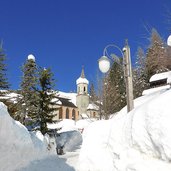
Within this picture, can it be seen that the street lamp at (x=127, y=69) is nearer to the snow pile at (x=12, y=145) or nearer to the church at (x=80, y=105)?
the snow pile at (x=12, y=145)

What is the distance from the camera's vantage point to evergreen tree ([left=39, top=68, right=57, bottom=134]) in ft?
94.7

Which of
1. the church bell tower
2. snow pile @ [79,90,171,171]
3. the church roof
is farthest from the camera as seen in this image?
the church roof

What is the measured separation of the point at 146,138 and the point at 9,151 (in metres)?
8.20

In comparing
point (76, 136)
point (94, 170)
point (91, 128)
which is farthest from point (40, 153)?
point (76, 136)

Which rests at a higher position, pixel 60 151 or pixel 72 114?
pixel 72 114

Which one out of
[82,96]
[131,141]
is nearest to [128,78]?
[131,141]

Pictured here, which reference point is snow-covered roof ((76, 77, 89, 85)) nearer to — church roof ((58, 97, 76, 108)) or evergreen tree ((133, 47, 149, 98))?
church roof ((58, 97, 76, 108))

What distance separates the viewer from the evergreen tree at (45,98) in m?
28.9

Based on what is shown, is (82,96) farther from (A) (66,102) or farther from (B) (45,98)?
(B) (45,98)

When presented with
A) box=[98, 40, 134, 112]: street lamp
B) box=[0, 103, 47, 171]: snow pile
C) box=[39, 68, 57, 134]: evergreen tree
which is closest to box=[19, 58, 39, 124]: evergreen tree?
box=[39, 68, 57, 134]: evergreen tree

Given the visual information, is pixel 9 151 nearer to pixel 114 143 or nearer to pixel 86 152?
pixel 86 152

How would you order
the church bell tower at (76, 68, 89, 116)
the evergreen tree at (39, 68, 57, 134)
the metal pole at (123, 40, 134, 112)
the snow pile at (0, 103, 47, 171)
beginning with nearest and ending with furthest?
the metal pole at (123, 40, 134, 112), the snow pile at (0, 103, 47, 171), the evergreen tree at (39, 68, 57, 134), the church bell tower at (76, 68, 89, 116)

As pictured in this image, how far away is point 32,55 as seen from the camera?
35.3 meters

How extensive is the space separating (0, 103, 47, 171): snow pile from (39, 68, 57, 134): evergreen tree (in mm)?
12766
